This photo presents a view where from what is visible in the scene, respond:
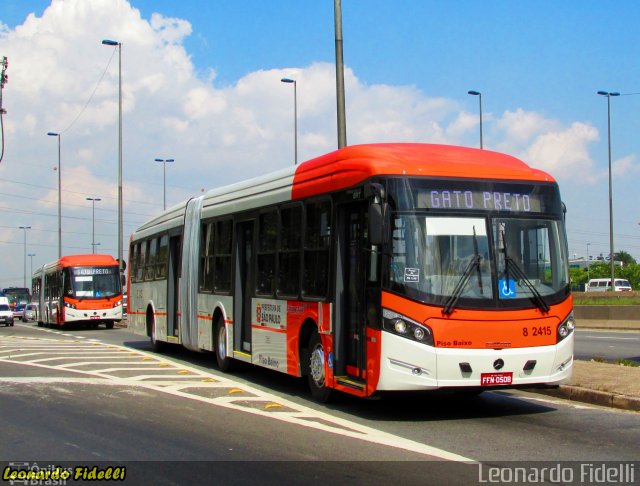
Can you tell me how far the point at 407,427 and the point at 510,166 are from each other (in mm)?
3458

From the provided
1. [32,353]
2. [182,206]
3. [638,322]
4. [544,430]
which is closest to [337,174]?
[544,430]

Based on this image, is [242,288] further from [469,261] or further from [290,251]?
[469,261]

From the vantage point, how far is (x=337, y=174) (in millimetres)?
11086

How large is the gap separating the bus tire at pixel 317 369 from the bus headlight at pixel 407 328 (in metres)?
1.72

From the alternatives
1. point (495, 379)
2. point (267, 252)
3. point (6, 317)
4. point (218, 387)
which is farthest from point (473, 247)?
point (6, 317)

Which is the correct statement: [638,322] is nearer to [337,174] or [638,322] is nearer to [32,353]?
[32,353]

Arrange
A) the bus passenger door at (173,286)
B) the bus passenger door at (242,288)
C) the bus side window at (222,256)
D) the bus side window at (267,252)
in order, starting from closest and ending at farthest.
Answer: the bus side window at (267,252) < the bus passenger door at (242,288) < the bus side window at (222,256) < the bus passenger door at (173,286)

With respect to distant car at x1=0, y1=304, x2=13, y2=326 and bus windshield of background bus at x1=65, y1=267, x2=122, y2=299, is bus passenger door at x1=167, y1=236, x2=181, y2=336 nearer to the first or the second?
bus windshield of background bus at x1=65, y1=267, x2=122, y2=299

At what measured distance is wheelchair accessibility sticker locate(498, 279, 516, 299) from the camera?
9.95 meters

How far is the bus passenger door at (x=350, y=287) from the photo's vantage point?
10547 millimetres

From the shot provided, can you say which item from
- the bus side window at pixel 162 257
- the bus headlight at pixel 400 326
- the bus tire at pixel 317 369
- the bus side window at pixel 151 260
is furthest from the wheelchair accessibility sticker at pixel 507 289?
the bus side window at pixel 151 260

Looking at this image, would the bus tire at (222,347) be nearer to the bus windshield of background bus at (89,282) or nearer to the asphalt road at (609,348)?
the asphalt road at (609,348)

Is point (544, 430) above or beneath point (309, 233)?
beneath

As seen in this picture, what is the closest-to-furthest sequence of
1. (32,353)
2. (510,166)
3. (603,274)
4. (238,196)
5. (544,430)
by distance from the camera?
(544,430)
(510,166)
(238,196)
(32,353)
(603,274)
